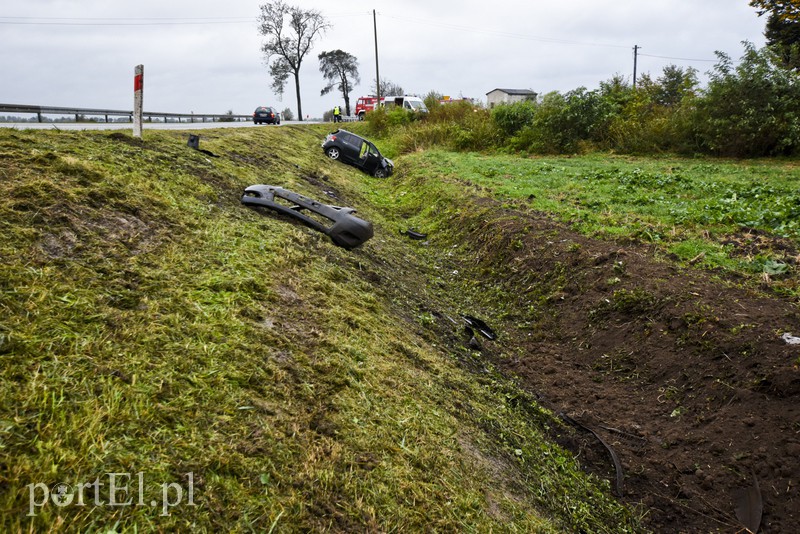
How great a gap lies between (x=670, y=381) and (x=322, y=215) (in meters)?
4.09

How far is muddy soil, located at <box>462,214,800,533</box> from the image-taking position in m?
3.60

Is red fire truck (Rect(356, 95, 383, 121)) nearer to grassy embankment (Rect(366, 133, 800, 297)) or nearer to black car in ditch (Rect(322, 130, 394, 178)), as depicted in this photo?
black car in ditch (Rect(322, 130, 394, 178))

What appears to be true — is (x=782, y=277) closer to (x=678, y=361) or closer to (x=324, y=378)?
(x=678, y=361)

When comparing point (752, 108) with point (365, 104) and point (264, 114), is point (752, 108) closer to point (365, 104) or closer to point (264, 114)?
point (264, 114)

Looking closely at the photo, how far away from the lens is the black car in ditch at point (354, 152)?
18359mm

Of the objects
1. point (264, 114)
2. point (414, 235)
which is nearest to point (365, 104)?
point (264, 114)

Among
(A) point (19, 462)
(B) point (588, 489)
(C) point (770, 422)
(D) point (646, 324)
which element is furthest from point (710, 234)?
(A) point (19, 462)

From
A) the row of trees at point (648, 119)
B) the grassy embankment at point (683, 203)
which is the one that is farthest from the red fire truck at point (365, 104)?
the grassy embankment at point (683, 203)

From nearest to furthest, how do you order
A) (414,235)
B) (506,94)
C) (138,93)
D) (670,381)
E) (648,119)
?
(670,381) < (138,93) < (414,235) < (648,119) < (506,94)

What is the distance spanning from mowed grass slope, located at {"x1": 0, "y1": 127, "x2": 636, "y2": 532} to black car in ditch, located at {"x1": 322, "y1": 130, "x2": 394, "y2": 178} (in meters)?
13.8

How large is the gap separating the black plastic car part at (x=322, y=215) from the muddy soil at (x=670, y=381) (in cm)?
203

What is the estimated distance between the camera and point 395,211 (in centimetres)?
1314

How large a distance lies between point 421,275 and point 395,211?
570cm

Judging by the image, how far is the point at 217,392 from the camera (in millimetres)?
2359
